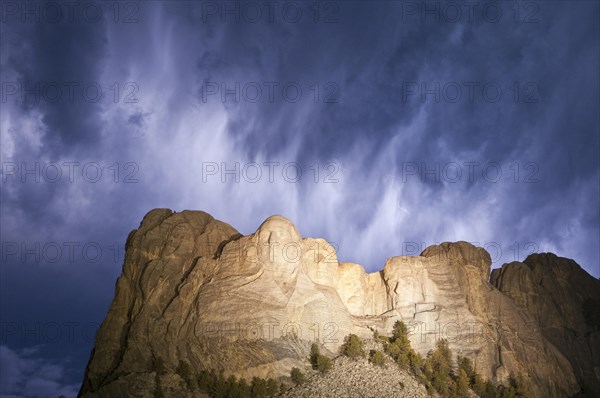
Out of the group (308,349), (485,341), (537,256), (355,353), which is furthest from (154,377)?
(537,256)

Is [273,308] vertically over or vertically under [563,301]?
under

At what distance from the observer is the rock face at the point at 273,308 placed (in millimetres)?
53781

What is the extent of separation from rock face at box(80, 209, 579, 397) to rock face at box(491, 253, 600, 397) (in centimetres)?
262

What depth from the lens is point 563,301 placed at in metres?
73.4

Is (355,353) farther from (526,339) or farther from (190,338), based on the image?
(526,339)

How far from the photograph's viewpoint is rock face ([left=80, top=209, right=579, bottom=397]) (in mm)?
53781

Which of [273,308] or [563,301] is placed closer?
[273,308]

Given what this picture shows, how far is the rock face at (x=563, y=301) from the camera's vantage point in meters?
69.4

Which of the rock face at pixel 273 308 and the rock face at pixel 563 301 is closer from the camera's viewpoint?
the rock face at pixel 273 308

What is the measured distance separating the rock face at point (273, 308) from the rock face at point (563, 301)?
8.61ft

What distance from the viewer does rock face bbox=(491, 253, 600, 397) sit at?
6938 cm

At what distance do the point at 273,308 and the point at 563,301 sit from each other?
3865cm

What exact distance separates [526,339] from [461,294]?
8.27 meters

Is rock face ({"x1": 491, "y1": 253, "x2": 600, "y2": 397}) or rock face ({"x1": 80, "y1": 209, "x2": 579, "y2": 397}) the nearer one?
rock face ({"x1": 80, "y1": 209, "x2": 579, "y2": 397})
